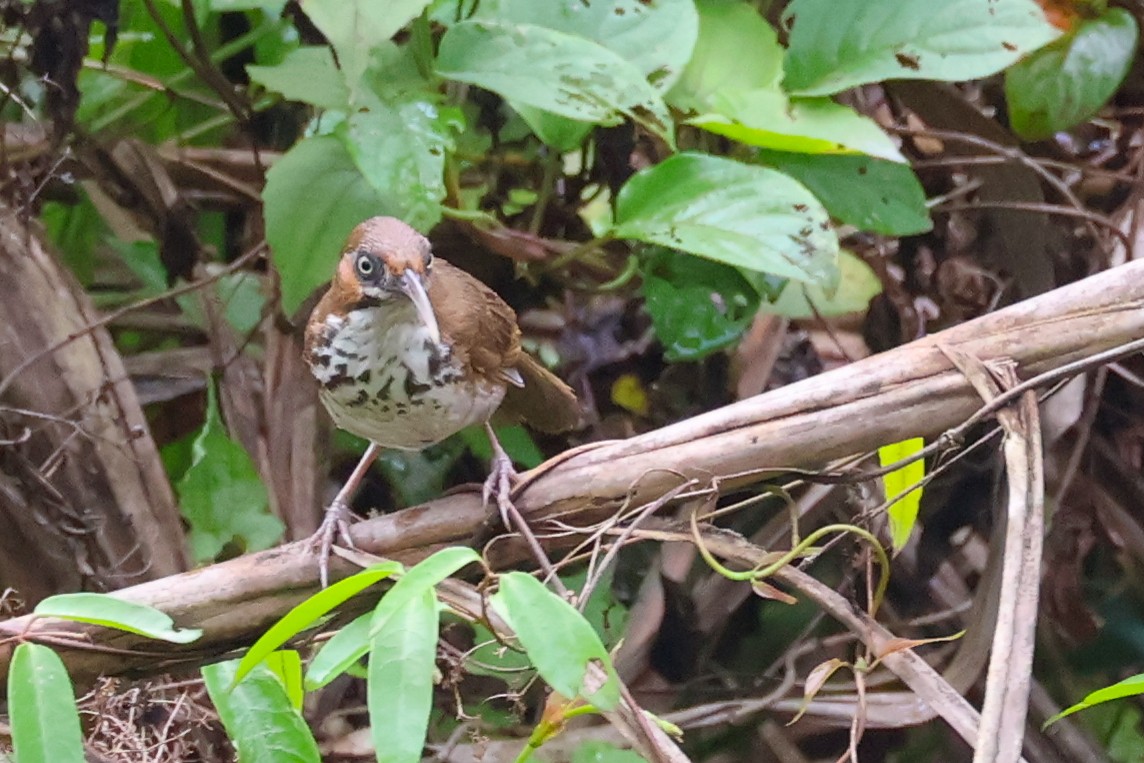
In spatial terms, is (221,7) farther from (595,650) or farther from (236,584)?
(595,650)

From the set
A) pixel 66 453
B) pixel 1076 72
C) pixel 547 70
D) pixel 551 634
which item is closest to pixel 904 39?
pixel 1076 72

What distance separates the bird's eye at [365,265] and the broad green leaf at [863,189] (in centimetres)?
76

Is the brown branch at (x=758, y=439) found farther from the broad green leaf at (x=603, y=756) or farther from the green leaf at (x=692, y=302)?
the green leaf at (x=692, y=302)

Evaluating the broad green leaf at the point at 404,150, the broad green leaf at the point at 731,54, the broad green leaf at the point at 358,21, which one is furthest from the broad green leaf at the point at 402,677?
the broad green leaf at the point at 731,54

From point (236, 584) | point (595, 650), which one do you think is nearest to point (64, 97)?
point (236, 584)

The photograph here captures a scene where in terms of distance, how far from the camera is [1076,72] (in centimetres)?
200

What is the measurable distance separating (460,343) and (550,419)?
35 centimetres

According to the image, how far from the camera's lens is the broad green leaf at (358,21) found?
1509 mm

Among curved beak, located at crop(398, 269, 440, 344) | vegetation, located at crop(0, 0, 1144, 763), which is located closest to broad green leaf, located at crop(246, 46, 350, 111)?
vegetation, located at crop(0, 0, 1144, 763)

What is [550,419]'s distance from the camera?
200 cm

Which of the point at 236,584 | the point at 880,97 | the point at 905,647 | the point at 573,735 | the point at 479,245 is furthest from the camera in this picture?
the point at 880,97

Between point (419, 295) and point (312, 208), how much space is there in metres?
0.36

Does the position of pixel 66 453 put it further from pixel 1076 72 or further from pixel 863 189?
pixel 1076 72

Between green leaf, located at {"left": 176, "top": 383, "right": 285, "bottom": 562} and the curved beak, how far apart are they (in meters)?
0.60
